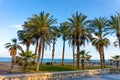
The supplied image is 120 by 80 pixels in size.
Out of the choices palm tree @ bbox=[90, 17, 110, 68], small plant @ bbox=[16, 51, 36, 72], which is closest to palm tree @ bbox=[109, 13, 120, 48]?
palm tree @ bbox=[90, 17, 110, 68]

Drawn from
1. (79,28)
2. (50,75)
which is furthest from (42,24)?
(50,75)

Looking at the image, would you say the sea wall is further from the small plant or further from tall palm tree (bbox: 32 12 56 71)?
tall palm tree (bbox: 32 12 56 71)

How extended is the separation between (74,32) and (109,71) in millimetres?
13103

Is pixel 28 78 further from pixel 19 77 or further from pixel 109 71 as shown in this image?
pixel 109 71

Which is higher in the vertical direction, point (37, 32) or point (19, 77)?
point (37, 32)

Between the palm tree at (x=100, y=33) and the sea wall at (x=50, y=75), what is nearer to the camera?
the sea wall at (x=50, y=75)

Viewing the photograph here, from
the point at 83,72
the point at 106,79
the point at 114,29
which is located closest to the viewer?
the point at 106,79

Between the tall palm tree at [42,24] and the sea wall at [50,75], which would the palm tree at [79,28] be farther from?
the sea wall at [50,75]

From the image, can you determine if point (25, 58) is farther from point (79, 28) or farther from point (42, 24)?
point (79, 28)

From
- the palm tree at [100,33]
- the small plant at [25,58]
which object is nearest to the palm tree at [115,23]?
the palm tree at [100,33]

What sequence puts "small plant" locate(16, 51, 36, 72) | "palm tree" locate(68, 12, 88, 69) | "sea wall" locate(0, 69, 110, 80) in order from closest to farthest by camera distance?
"sea wall" locate(0, 69, 110, 80)
"small plant" locate(16, 51, 36, 72)
"palm tree" locate(68, 12, 88, 69)

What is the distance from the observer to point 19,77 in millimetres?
19891

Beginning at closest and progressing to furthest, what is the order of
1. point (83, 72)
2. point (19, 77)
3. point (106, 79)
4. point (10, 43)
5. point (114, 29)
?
point (19, 77)
point (106, 79)
point (83, 72)
point (10, 43)
point (114, 29)

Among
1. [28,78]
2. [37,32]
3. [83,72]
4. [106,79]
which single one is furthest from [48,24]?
[28,78]
